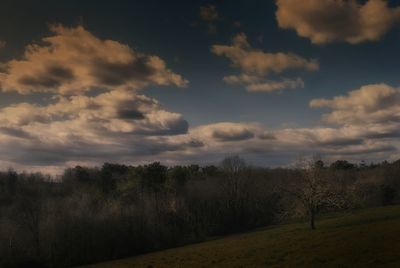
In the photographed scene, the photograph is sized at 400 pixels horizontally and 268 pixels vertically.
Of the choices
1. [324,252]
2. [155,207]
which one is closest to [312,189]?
[324,252]

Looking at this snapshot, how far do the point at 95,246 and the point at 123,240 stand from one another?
565cm

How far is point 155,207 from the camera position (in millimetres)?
84312

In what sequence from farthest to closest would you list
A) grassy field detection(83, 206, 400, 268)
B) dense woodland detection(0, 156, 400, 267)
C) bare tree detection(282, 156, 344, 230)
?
1. dense woodland detection(0, 156, 400, 267)
2. bare tree detection(282, 156, 344, 230)
3. grassy field detection(83, 206, 400, 268)

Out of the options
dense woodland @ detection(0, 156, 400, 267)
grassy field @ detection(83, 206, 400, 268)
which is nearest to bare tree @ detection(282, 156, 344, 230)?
dense woodland @ detection(0, 156, 400, 267)

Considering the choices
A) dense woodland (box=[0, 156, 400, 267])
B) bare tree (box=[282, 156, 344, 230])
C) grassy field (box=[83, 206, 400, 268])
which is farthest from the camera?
dense woodland (box=[0, 156, 400, 267])

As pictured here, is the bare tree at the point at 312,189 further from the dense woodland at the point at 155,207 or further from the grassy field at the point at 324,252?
the grassy field at the point at 324,252

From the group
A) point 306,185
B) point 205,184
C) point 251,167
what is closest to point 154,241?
point 306,185

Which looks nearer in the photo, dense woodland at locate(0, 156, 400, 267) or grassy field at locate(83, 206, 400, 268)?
grassy field at locate(83, 206, 400, 268)

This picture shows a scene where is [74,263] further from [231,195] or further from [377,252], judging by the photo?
[231,195]

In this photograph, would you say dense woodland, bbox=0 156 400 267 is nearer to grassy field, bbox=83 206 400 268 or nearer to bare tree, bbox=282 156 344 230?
bare tree, bbox=282 156 344 230

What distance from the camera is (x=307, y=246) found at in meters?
41.4

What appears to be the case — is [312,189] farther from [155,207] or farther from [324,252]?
[155,207]

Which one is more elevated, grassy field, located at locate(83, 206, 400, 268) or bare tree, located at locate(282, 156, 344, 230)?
bare tree, located at locate(282, 156, 344, 230)

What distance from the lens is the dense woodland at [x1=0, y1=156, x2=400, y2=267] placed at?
6044 cm
